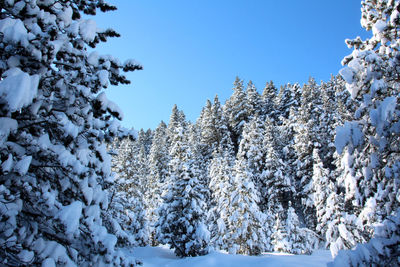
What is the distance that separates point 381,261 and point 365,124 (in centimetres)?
276

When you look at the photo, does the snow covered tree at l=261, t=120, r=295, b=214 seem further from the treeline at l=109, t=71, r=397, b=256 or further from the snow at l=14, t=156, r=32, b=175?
the snow at l=14, t=156, r=32, b=175

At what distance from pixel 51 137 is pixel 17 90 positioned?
1957mm

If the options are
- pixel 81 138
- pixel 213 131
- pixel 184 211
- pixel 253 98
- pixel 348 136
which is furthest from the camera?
pixel 253 98

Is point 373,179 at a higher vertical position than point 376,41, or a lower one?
lower

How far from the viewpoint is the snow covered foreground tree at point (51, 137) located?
11.1 feet

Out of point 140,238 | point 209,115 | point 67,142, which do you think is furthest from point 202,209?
point 209,115

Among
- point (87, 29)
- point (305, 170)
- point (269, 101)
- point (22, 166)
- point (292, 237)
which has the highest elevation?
point (269, 101)

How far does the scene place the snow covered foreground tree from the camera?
11.1 feet

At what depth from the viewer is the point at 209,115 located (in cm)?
5216

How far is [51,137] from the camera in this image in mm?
4852

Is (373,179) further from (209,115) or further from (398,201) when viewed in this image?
(209,115)

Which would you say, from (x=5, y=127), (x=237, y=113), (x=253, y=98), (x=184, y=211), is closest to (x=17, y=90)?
(x=5, y=127)

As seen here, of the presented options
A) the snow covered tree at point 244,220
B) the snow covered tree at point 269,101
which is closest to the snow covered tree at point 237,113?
the snow covered tree at point 269,101

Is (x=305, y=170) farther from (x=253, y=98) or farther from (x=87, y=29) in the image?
(x=87, y=29)
